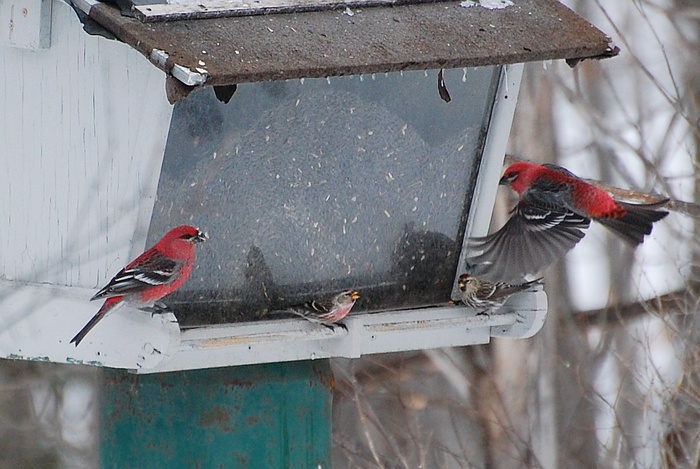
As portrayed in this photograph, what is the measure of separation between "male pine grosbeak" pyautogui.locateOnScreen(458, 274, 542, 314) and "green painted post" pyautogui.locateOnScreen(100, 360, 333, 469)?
67 centimetres

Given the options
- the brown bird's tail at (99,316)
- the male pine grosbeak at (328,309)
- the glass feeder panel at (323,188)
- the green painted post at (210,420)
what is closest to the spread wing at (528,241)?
the glass feeder panel at (323,188)

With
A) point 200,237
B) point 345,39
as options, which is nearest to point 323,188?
point 200,237

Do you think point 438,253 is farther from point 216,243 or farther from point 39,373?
point 39,373

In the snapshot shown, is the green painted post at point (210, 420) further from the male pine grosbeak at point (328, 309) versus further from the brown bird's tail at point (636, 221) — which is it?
the brown bird's tail at point (636, 221)

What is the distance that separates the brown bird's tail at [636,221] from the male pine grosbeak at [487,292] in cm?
60

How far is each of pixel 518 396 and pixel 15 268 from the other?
16.4 feet

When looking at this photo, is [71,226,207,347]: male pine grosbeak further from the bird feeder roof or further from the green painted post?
the bird feeder roof

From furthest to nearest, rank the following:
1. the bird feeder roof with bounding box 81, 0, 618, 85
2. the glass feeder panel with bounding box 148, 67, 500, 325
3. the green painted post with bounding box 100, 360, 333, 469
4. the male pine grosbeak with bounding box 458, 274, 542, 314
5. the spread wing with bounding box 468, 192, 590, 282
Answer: the spread wing with bounding box 468, 192, 590, 282 < the male pine grosbeak with bounding box 458, 274, 542, 314 < the green painted post with bounding box 100, 360, 333, 469 < the glass feeder panel with bounding box 148, 67, 500, 325 < the bird feeder roof with bounding box 81, 0, 618, 85

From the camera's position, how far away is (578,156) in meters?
9.00

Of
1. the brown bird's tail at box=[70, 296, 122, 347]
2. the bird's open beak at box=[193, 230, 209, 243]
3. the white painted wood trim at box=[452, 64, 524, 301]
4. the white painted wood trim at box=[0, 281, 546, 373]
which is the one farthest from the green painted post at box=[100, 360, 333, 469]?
the white painted wood trim at box=[452, 64, 524, 301]

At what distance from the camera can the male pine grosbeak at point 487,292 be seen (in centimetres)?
402

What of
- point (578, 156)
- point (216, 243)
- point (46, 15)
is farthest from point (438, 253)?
point (578, 156)

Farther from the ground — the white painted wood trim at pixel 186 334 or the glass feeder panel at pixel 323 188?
the glass feeder panel at pixel 323 188

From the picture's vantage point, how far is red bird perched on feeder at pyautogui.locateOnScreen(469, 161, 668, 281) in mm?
4152
